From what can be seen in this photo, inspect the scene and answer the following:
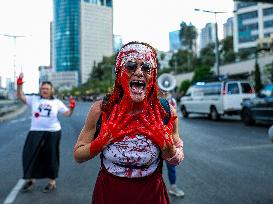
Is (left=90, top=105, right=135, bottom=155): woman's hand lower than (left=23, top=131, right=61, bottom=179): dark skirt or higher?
higher

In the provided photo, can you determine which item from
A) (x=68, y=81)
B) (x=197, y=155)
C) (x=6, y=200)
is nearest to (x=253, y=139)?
(x=197, y=155)

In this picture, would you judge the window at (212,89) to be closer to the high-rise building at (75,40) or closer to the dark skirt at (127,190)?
the dark skirt at (127,190)

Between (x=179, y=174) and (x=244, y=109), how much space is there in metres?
Answer: 11.9

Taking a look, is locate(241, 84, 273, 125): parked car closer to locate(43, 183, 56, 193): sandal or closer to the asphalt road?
the asphalt road

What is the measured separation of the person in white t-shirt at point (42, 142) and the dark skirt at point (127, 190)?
4.30 m

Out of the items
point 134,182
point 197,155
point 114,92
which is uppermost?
point 114,92

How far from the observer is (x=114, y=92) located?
255cm

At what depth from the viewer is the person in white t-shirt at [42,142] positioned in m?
6.68

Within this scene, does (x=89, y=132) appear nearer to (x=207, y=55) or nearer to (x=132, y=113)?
(x=132, y=113)

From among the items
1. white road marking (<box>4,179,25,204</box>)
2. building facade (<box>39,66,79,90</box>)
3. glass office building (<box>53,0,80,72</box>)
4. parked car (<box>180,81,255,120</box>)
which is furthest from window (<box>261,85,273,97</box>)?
building facade (<box>39,66,79,90</box>)

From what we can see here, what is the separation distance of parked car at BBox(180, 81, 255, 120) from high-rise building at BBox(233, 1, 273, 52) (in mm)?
83310

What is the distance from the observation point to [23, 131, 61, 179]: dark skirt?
6.65 metres

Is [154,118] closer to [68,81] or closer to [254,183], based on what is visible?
[254,183]

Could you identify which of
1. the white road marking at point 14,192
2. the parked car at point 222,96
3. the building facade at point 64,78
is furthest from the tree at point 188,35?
the white road marking at point 14,192
